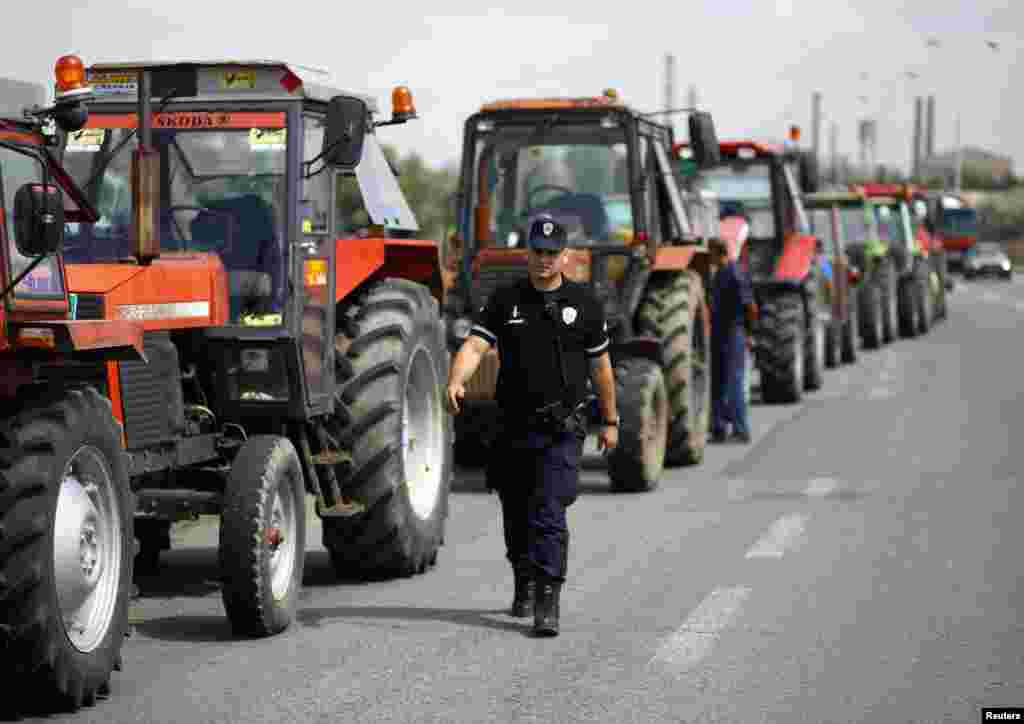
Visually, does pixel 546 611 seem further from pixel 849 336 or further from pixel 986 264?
pixel 986 264

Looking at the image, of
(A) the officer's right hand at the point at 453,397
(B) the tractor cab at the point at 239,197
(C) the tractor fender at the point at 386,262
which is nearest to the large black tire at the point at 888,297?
(C) the tractor fender at the point at 386,262

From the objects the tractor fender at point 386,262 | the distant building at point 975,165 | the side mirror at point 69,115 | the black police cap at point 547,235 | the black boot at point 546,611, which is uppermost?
the side mirror at point 69,115

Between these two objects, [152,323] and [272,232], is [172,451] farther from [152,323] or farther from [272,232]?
[272,232]

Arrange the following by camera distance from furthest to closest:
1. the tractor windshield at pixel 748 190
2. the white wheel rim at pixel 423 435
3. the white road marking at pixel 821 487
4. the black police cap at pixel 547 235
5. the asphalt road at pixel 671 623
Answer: the tractor windshield at pixel 748 190, the white road marking at pixel 821 487, the white wheel rim at pixel 423 435, the black police cap at pixel 547 235, the asphalt road at pixel 671 623

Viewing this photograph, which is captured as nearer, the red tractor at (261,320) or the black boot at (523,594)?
the red tractor at (261,320)

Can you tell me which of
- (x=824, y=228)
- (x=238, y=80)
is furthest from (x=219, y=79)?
(x=824, y=228)

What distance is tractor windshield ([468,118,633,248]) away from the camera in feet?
53.2

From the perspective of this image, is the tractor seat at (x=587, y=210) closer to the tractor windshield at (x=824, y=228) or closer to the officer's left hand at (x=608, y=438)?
the officer's left hand at (x=608, y=438)

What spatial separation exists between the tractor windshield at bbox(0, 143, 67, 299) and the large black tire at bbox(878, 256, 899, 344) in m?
27.2

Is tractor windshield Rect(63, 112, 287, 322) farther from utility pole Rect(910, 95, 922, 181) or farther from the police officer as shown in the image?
utility pole Rect(910, 95, 922, 181)

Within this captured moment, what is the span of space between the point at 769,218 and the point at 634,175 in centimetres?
893

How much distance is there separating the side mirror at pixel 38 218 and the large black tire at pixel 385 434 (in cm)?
340

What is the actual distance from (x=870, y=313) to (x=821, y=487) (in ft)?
61.6

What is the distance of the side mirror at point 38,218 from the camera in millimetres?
7281
